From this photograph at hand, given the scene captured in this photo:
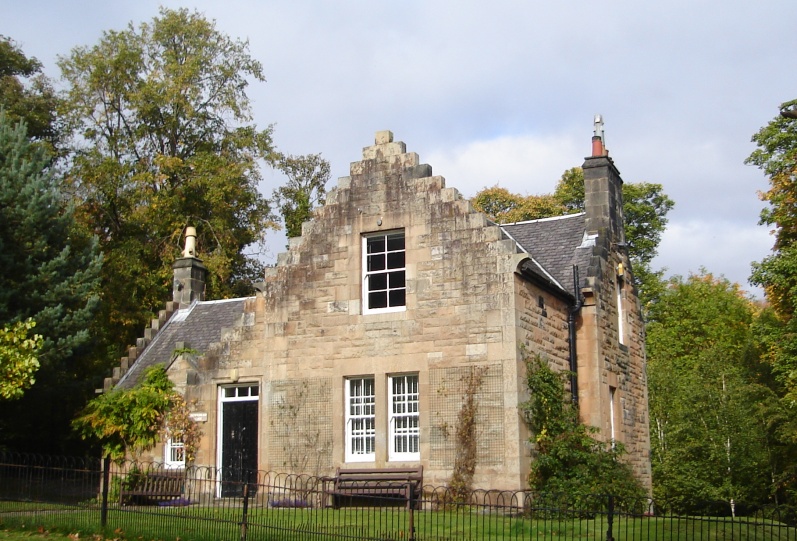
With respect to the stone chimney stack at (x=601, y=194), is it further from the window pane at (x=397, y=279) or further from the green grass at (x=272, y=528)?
the green grass at (x=272, y=528)

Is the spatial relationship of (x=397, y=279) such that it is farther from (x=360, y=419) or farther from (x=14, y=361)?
(x=14, y=361)

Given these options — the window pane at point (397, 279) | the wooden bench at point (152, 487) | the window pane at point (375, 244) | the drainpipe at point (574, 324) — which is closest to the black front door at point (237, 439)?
the wooden bench at point (152, 487)

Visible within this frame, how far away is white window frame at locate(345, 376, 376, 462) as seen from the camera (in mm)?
20547

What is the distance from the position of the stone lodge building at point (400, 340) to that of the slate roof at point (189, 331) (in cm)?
369

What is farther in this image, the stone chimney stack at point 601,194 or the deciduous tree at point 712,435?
the deciduous tree at point 712,435

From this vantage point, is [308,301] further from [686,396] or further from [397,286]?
[686,396]

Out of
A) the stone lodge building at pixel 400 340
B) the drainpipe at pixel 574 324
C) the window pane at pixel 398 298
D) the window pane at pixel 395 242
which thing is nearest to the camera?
the stone lodge building at pixel 400 340

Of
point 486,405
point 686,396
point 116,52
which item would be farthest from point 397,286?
point 116,52

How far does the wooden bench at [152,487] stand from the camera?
22422mm

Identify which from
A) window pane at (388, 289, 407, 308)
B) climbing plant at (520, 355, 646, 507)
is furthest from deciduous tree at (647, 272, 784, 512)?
window pane at (388, 289, 407, 308)

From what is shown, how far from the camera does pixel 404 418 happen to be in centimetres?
2033

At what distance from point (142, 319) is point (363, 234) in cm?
1778

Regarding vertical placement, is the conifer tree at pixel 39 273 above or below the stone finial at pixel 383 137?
below

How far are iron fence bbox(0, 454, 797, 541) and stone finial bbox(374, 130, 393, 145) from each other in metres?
7.65
